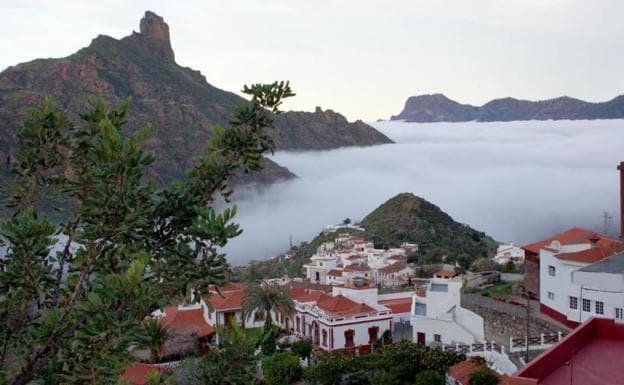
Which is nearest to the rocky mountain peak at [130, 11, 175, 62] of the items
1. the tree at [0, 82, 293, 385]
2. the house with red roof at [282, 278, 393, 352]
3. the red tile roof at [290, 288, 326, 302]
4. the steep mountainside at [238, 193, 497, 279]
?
the steep mountainside at [238, 193, 497, 279]

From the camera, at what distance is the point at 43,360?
172 inches

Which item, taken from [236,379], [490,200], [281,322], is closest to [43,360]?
[236,379]

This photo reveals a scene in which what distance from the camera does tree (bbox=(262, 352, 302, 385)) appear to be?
22.4 meters

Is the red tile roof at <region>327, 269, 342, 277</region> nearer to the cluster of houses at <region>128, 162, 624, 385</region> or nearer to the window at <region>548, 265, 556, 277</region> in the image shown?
the cluster of houses at <region>128, 162, 624, 385</region>

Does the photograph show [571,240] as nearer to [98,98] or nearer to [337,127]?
[98,98]

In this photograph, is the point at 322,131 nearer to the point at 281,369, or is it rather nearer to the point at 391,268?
→ the point at 391,268

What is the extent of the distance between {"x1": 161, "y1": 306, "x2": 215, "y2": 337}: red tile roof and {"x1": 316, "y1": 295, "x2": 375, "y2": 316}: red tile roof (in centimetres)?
543

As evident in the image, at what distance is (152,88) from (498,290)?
93.8m

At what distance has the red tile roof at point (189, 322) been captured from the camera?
28.6 meters

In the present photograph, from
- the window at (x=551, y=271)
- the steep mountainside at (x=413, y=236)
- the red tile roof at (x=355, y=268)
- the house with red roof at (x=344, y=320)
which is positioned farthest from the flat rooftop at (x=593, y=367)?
the steep mountainside at (x=413, y=236)

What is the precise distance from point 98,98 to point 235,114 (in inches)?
43.3

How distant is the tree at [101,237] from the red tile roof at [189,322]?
23720 mm

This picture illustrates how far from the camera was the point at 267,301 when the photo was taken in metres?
28.2

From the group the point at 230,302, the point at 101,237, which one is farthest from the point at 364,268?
the point at 101,237
